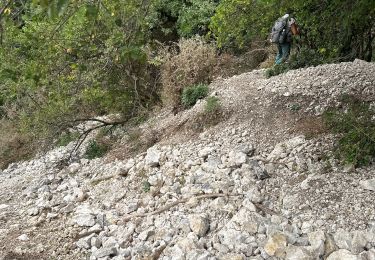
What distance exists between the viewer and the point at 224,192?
5094 millimetres

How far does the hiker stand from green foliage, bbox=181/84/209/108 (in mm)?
2085

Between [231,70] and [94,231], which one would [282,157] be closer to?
[94,231]

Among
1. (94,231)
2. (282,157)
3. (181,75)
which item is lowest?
(94,231)

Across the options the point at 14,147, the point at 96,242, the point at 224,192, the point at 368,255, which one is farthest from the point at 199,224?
the point at 14,147

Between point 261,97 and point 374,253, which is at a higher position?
point 261,97

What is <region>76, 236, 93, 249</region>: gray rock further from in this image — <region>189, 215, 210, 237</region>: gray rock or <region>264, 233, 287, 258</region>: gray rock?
<region>264, 233, 287, 258</region>: gray rock

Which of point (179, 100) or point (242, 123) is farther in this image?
point (179, 100)

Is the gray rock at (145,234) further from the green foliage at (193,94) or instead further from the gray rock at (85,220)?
the green foliage at (193,94)

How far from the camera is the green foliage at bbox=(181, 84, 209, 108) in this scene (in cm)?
779

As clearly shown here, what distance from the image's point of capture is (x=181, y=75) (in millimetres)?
8211

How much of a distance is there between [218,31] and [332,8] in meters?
1.70

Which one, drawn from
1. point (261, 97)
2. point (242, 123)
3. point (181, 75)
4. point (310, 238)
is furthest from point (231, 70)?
point (310, 238)

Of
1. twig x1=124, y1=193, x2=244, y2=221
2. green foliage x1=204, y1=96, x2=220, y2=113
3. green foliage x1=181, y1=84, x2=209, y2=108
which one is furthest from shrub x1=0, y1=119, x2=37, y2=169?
twig x1=124, y1=193, x2=244, y2=221

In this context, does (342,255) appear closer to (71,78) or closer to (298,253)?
(298,253)
